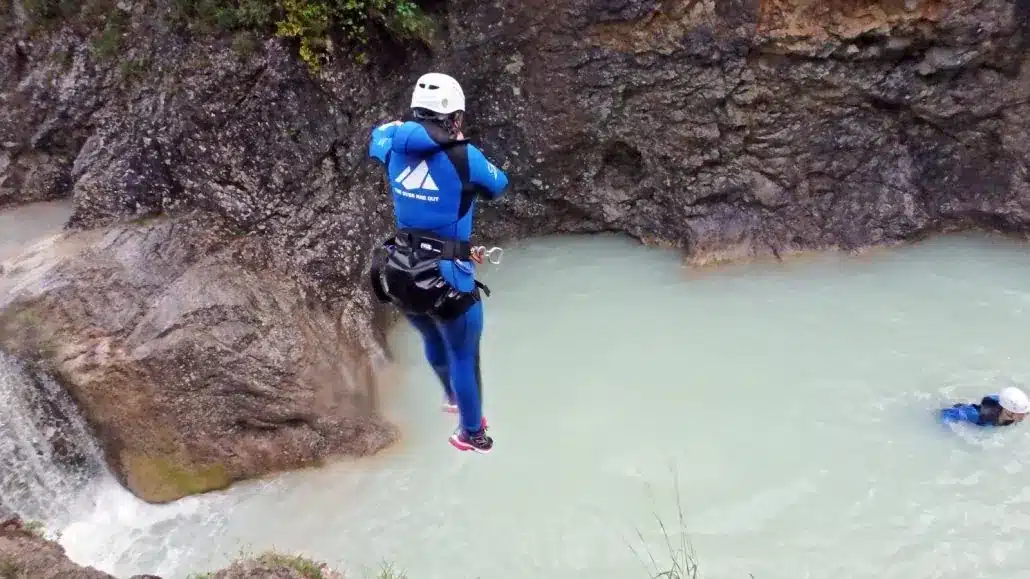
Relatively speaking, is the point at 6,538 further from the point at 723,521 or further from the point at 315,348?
the point at 723,521

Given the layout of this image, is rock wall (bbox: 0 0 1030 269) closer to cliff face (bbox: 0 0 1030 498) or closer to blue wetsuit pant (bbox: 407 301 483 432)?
cliff face (bbox: 0 0 1030 498)

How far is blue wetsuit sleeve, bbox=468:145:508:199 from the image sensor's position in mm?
3557

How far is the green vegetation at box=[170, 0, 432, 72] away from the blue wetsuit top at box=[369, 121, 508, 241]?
9.95 ft

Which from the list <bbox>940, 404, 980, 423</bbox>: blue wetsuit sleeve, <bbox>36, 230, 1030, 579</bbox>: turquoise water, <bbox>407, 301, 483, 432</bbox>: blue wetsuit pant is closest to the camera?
<bbox>407, 301, 483, 432</bbox>: blue wetsuit pant

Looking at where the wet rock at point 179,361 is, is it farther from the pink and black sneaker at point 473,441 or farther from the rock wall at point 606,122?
the pink and black sneaker at point 473,441

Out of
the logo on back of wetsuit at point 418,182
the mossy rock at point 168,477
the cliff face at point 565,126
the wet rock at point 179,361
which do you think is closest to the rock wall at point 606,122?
the cliff face at point 565,126

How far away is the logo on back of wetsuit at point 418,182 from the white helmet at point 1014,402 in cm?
462

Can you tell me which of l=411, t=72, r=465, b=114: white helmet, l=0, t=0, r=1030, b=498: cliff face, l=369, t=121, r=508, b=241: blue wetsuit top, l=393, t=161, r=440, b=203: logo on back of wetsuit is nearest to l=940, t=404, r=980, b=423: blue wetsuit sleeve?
l=0, t=0, r=1030, b=498: cliff face

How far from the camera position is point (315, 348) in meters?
6.20

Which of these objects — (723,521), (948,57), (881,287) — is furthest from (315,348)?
(948,57)

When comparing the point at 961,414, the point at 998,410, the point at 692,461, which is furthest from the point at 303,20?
the point at 998,410

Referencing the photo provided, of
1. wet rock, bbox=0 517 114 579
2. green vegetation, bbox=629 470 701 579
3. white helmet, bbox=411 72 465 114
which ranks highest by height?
white helmet, bbox=411 72 465 114

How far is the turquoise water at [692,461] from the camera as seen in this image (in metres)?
5.04

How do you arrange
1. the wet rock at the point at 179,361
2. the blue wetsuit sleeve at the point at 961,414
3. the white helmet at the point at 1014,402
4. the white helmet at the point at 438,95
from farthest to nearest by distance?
1. the wet rock at the point at 179,361
2. the blue wetsuit sleeve at the point at 961,414
3. the white helmet at the point at 1014,402
4. the white helmet at the point at 438,95
